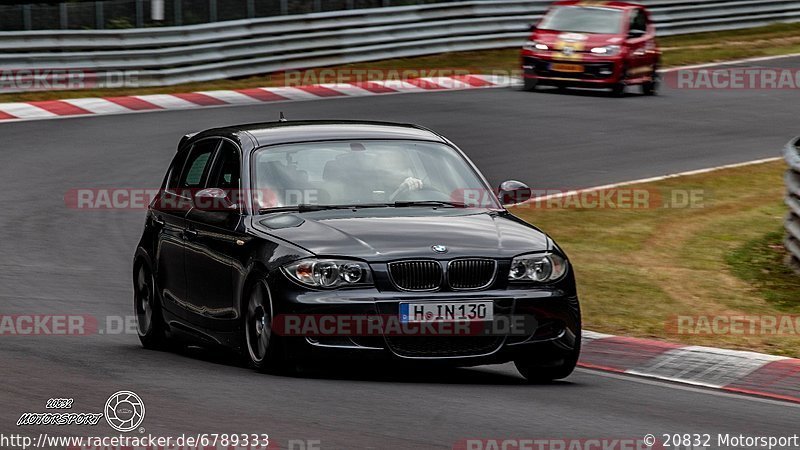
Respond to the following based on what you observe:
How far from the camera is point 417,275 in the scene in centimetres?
913

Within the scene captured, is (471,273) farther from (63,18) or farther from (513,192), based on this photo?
(63,18)

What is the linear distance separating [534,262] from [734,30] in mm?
30400

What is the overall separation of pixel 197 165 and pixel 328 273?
2.46 metres

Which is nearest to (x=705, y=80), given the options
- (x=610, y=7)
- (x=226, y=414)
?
(x=610, y=7)

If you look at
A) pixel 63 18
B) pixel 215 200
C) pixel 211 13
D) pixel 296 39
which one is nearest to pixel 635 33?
pixel 296 39

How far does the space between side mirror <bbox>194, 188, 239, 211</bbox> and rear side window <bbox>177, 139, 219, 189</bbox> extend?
60 centimetres

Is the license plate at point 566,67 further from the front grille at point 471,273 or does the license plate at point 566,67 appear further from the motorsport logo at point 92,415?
the motorsport logo at point 92,415

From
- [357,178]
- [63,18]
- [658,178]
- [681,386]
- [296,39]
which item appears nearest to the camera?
[681,386]

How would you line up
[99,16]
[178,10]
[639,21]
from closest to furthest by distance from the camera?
[99,16]
[178,10]
[639,21]

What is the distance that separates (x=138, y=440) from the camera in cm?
725

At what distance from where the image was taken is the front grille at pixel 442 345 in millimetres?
9086

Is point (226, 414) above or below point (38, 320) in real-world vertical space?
above

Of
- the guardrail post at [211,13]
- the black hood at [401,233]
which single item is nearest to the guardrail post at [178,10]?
the guardrail post at [211,13]

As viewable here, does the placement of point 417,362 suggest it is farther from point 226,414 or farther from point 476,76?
point 476,76
